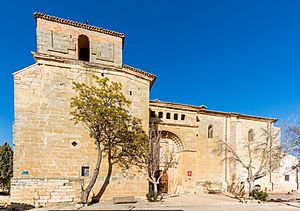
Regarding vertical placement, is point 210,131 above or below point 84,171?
above

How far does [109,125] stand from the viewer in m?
14.0

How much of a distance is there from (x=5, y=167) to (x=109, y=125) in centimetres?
1816

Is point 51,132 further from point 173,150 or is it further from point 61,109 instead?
point 173,150

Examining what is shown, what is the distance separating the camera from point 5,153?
81.9 ft

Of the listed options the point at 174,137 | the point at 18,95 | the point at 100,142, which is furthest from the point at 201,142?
the point at 18,95

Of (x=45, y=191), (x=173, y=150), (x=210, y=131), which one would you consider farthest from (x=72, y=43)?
(x=210, y=131)

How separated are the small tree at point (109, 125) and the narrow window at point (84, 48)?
3.15 meters

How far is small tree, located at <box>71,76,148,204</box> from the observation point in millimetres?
13312

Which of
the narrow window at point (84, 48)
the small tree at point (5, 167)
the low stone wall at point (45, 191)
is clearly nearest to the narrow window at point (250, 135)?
the low stone wall at point (45, 191)

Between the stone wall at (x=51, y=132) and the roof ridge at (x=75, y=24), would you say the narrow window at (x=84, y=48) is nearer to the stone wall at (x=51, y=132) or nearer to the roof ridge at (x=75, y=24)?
the roof ridge at (x=75, y=24)

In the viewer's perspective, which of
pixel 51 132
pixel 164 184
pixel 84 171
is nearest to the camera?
pixel 51 132

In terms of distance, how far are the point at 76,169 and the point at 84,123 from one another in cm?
297

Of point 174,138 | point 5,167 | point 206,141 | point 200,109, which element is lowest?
point 5,167

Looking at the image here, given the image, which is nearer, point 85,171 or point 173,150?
point 85,171
